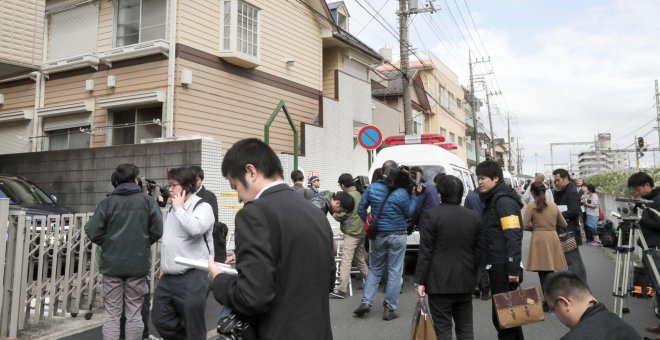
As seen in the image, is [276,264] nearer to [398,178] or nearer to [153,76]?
[398,178]

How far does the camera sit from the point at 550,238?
242 inches

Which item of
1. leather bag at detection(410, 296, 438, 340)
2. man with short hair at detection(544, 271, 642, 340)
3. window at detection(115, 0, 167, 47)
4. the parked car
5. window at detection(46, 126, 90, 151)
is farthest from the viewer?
window at detection(46, 126, 90, 151)

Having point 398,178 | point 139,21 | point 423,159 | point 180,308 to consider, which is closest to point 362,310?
point 398,178

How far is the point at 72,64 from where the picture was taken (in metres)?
12.5

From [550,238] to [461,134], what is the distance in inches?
1341

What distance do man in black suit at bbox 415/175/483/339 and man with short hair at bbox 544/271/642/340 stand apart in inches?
66.5

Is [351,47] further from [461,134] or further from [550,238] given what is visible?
[461,134]

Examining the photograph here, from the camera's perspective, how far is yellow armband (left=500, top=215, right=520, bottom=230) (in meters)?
4.38

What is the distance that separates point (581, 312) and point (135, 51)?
11.6 m

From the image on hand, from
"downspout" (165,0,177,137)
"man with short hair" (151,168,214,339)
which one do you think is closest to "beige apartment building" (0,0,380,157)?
"downspout" (165,0,177,137)

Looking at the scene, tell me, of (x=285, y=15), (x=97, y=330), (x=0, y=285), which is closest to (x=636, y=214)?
(x=97, y=330)

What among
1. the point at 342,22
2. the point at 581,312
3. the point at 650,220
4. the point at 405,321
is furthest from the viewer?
the point at 342,22

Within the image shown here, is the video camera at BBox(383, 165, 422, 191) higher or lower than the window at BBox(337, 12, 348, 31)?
lower

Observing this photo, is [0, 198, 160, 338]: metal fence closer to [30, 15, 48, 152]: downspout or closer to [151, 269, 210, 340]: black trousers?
[151, 269, 210, 340]: black trousers
